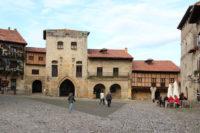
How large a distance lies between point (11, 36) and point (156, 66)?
27012mm

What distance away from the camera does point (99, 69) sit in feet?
137

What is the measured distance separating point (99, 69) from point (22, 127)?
31314 mm

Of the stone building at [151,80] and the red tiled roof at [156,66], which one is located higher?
the red tiled roof at [156,66]

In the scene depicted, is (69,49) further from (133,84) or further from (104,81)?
(133,84)

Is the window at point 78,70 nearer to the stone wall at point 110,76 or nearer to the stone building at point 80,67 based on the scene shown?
the stone building at point 80,67

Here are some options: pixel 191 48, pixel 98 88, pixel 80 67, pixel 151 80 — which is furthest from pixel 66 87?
pixel 191 48

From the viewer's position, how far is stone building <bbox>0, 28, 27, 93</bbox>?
41906mm

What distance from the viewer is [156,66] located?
44.3m

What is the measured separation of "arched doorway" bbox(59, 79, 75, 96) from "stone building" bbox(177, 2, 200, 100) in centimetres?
1922

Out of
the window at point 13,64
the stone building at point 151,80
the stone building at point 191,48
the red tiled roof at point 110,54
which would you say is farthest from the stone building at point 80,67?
the stone building at point 191,48

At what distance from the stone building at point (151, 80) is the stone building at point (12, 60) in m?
20.3

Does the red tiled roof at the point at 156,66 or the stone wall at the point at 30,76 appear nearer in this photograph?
the red tiled roof at the point at 156,66

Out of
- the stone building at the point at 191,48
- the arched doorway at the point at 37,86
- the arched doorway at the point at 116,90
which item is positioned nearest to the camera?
the stone building at the point at 191,48

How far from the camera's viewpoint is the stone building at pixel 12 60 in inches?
1650
